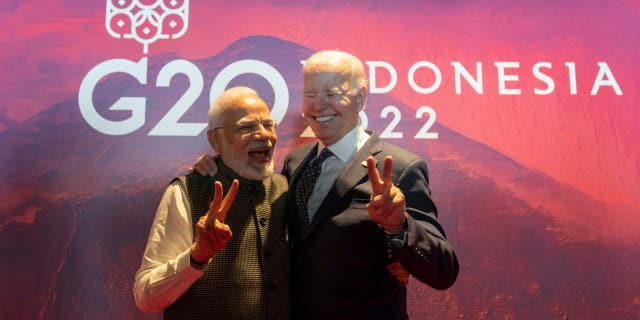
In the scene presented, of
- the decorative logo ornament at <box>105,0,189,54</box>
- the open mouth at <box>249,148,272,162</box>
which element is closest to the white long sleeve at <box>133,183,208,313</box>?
the open mouth at <box>249,148,272,162</box>

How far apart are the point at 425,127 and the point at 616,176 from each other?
3.02 ft

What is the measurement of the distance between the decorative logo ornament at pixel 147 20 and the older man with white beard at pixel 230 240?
3.09 feet

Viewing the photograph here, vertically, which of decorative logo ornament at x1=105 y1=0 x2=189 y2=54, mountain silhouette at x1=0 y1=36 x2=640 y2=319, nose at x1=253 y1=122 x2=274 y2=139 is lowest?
mountain silhouette at x1=0 y1=36 x2=640 y2=319

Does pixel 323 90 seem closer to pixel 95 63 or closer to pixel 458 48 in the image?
pixel 458 48

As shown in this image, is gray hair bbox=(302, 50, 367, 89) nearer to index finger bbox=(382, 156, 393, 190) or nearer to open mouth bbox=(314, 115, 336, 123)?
open mouth bbox=(314, 115, 336, 123)

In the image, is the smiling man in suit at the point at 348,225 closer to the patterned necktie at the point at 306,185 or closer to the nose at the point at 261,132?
the patterned necktie at the point at 306,185

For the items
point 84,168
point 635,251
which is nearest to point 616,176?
point 635,251

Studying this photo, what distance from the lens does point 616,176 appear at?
8.11 feet

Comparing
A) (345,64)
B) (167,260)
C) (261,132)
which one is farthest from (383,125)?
(167,260)

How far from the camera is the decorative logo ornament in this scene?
102 inches

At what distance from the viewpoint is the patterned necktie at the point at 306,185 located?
175 cm

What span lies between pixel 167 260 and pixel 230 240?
203 millimetres

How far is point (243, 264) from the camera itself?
5.41ft

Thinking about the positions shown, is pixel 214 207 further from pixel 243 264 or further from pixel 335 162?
pixel 335 162
